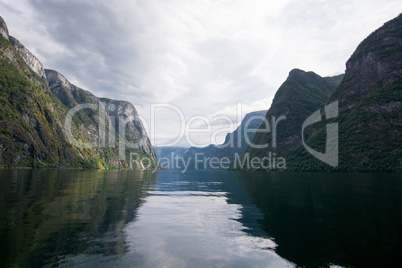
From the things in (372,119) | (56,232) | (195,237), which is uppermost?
(372,119)

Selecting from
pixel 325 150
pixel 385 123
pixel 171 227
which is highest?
pixel 385 123

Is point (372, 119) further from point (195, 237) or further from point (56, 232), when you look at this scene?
point (56, 232)

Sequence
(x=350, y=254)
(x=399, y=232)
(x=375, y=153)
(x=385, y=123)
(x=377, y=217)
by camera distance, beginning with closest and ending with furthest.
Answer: (x=350, y=254), (x=399, y=232), (x=377, y=217), (x=375, y=153), (x=385, y=123)

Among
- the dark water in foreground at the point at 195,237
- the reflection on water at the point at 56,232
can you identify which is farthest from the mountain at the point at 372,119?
the reflection on water at the point at 56,232

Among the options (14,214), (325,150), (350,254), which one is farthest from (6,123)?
(325,150)

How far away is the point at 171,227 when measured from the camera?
1598cm

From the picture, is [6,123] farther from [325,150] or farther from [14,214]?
[325,150]

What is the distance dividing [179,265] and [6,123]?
186m

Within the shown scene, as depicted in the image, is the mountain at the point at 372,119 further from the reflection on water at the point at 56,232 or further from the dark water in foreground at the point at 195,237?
the reflection on water at the point at 56,232

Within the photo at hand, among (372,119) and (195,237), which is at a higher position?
(372,119)

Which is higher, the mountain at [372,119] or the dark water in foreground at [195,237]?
the mountain at [372,119]

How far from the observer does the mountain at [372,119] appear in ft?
422

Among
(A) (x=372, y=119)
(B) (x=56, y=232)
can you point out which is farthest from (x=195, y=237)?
(A) (x=372, y=119)

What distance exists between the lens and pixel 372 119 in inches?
5827
